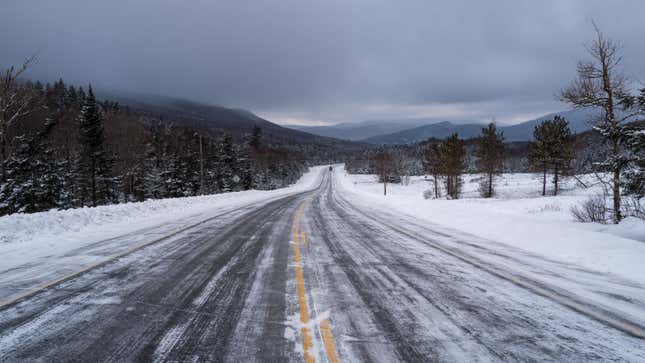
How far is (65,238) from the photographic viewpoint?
8.60 meters

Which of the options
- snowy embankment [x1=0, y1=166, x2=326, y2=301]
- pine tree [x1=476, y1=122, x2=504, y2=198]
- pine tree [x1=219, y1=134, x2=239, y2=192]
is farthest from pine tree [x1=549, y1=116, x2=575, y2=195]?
pine tree [x1=219, y1=134, x2=239, y2=192]

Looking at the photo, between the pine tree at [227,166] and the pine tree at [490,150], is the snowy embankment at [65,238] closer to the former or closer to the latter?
the pine tree at [490,150]

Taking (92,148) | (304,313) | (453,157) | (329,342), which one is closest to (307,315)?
(304,313)

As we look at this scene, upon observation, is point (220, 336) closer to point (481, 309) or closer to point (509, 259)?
point (481, 309)

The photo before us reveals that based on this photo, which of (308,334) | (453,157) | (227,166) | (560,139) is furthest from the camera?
(227,166)

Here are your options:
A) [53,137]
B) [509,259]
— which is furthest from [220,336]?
[53,137]

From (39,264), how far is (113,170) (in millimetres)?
37871

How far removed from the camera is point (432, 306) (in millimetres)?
4254

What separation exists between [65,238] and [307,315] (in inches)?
343

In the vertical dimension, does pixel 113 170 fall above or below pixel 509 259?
above

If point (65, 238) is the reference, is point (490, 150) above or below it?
above

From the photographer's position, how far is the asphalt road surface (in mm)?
3131

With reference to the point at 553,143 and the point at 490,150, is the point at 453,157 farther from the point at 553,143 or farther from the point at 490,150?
the point at 553,143

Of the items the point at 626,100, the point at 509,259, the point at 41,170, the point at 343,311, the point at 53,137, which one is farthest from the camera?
the point at 53,137
